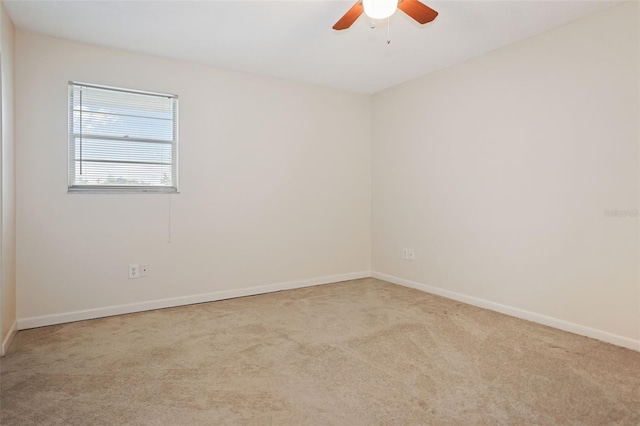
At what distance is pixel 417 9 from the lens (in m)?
2.22

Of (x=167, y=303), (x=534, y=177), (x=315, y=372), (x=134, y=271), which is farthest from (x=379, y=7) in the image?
(x=167, y=303)

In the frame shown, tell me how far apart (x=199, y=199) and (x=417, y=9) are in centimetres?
260

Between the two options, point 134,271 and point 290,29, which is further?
point 134,271

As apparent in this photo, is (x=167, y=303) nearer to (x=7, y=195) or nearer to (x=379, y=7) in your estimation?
(x=7, y=195)

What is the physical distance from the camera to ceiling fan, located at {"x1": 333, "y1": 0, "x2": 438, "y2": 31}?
81.8 inches

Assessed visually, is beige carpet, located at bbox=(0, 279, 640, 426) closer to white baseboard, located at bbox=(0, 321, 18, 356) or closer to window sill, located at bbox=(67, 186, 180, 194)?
white baseboard, located at bbox=(0, 321, 18, 356)

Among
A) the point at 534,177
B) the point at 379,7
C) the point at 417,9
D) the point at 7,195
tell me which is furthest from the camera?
the point at 534,177

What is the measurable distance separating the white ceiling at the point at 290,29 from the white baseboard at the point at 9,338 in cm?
234

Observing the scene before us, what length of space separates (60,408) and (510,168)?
11.8 ft

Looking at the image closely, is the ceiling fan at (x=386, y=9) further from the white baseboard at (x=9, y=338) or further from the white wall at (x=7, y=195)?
the white baseboard at (x=9, y=338)

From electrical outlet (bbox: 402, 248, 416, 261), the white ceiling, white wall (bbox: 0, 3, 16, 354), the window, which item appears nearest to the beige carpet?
white wall (bbox: 0, 3, 16, 354)

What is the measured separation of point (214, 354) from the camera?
8.19 ft

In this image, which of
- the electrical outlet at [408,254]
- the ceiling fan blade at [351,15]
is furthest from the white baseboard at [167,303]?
the ceiling fan blade at [351,15]

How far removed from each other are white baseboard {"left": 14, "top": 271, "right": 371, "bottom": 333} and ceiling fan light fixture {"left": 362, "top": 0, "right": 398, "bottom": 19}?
9.70 feet
